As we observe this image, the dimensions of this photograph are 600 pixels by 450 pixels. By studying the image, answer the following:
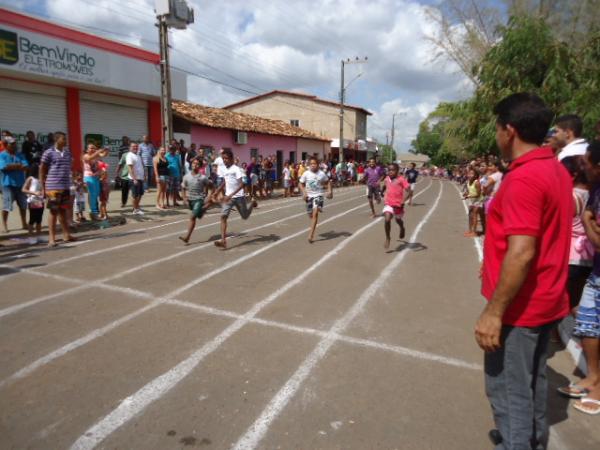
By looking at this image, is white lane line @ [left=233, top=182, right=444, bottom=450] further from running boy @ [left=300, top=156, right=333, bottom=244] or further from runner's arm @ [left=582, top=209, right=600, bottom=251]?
running boy @ [left=300, top=156, right=333, bottom=244]

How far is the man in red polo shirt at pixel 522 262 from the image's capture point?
79.3 inches

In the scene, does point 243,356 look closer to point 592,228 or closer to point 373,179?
point 592,228

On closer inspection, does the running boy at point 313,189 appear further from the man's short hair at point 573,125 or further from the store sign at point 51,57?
the store sign at point 51,57

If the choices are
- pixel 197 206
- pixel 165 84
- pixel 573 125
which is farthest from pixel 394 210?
pixel 165 84

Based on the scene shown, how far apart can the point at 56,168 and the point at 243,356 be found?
247 inches

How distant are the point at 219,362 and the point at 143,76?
1792 centimetres

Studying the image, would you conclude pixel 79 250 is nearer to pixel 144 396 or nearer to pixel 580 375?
pixel 144 396

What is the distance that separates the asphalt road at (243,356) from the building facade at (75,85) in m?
9.99

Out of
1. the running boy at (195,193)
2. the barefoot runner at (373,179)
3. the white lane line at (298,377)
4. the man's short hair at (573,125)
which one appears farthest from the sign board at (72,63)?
the man's short hair at (573,125)

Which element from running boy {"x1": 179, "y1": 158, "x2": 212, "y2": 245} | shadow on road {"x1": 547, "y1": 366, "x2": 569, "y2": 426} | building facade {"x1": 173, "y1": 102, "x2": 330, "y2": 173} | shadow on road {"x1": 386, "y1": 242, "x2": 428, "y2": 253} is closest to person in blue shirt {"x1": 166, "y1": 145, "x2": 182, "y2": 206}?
running boy {"x1": 179, "y1": 158, "x2": 212, "y2": 245}

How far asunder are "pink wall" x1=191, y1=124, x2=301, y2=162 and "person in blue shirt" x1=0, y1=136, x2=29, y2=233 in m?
14.8

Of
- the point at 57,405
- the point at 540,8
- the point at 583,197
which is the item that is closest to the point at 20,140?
the point at 57,405

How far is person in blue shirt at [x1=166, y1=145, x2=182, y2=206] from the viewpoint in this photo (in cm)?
1425

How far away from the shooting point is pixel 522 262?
200 cm
